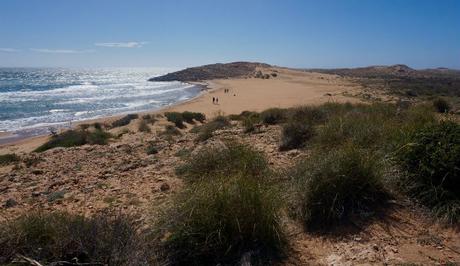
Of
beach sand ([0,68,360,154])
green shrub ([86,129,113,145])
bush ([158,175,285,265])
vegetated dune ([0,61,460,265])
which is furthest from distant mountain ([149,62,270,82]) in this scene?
bush ([158,175,285,265])

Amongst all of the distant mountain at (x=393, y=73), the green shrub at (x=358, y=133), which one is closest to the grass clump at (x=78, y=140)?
the green shrub at (x=358, y=133)

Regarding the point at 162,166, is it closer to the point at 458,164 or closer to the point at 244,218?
the point at 244,218

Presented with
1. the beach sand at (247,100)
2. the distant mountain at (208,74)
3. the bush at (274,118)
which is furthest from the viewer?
the distant mountain at (208,74)

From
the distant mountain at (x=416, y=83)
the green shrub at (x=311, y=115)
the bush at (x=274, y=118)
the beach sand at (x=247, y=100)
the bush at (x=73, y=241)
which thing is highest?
the green shrub at (x=311, y=115)

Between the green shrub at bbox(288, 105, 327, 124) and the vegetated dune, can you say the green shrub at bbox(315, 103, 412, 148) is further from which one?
the green shrub at bbox(288, 105, 327, 124)

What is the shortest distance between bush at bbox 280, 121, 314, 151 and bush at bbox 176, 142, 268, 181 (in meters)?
2.51

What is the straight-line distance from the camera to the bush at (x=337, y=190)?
4.90 m

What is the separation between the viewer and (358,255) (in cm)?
413

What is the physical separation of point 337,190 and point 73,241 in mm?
3193

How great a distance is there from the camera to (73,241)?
3812 millimetres

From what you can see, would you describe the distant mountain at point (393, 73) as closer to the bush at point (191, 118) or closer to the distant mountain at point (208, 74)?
the distant mountain at point (208, 74)

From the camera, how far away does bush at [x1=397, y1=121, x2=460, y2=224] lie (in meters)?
4.84

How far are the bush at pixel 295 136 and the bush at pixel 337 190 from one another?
155 inches

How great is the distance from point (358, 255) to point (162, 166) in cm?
573
